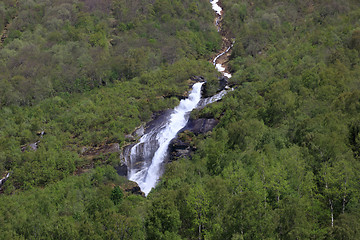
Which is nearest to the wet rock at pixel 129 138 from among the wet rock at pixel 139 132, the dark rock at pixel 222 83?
the wet rock at pixel 139 132

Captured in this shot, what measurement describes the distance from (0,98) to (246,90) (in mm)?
56029

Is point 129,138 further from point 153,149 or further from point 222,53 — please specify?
point 222,53

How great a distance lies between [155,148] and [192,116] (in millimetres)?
11995

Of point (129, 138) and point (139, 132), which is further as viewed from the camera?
point (139, 132)

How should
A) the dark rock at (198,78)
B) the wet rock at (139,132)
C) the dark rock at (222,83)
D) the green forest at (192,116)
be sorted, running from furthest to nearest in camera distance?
1. the dark rock at (198,78)
2. the dark rock at (222,83)
3. the wet rock at (139,132)
4. the green forest at (192,116)

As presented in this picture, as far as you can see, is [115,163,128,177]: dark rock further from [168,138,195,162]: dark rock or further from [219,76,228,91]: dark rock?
[219,76,228,91]: dark rock

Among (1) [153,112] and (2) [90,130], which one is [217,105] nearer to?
(1) [153,112]

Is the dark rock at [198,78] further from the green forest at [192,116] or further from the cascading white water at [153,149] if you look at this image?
the cascading white water at [153,149]

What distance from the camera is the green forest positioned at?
3594 centimetres

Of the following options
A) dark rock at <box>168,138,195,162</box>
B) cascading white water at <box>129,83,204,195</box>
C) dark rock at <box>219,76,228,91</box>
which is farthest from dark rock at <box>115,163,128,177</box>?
dark rock at <box>219,76,228,91</box>

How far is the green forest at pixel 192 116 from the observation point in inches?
1415

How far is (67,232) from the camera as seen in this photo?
121ft

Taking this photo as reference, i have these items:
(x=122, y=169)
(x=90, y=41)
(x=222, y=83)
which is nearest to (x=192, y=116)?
(x=122, y=169)

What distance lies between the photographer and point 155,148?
6994 cm
